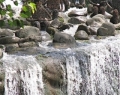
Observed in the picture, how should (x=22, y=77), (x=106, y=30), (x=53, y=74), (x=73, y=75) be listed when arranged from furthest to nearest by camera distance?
(x=106, y=30) → (x=73, y=75) → (x=53, y=74) → (x=22, y=77)

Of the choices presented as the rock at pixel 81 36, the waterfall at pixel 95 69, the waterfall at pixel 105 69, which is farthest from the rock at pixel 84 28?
the waterfall at pixel 105 69

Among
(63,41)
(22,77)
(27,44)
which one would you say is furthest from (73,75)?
(27,44)

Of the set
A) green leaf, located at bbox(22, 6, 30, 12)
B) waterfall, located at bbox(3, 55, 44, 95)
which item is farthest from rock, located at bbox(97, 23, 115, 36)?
green leaf, located at bbox(22, 6, 30, 12)

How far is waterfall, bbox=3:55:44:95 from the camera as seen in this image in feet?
23.7

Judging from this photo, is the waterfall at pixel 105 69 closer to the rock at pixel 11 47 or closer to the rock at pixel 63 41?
the rock at pixel 63 41

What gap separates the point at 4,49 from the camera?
9.26 m

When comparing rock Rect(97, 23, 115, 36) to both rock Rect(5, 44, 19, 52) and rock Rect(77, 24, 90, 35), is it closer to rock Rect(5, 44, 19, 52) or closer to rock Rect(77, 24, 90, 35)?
rock Rect(77, 24, 90, 35)

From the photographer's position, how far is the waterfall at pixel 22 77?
23.7 ft

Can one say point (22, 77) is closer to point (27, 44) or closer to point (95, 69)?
point (27, 44)

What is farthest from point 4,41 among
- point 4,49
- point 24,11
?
point 24,11

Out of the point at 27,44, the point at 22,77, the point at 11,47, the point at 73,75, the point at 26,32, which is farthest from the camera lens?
the point at 26,32

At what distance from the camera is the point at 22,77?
7.38 meters

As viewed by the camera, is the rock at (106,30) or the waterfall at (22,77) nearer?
the waterfall at (22,77)

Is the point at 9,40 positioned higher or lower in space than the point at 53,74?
higher
